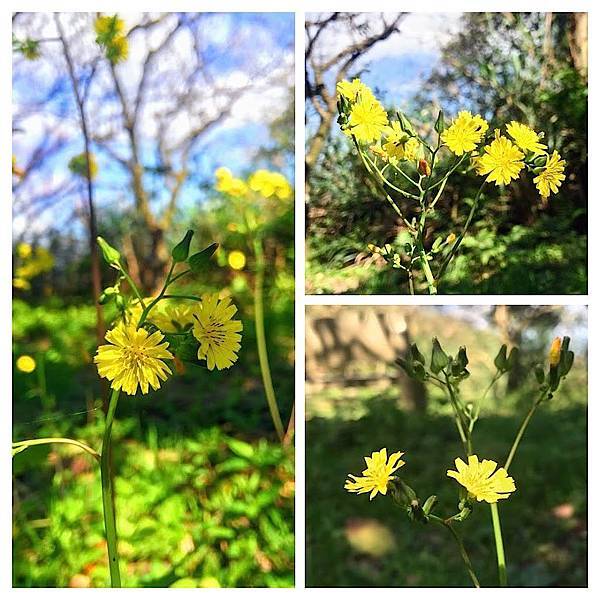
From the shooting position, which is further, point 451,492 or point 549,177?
point 451,492

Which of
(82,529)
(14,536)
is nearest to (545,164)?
(82,529)

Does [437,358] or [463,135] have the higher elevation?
[463,135]

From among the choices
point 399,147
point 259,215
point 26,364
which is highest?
point 399,147

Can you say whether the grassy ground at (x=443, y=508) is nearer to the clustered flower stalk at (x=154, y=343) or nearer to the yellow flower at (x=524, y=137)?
the clustered flower stalk at (x=154, y=343)

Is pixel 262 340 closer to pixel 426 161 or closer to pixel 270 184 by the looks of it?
pixel 270 184

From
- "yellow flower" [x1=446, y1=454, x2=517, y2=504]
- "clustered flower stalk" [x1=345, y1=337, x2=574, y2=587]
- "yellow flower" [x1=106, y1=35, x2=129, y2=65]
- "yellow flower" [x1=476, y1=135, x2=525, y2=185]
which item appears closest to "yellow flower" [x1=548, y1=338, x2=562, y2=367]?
"clustered flower stalk" [x1=345, y1=337, x2=574, y2=587]

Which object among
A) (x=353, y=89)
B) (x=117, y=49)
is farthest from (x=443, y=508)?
(x=117, y=49)
